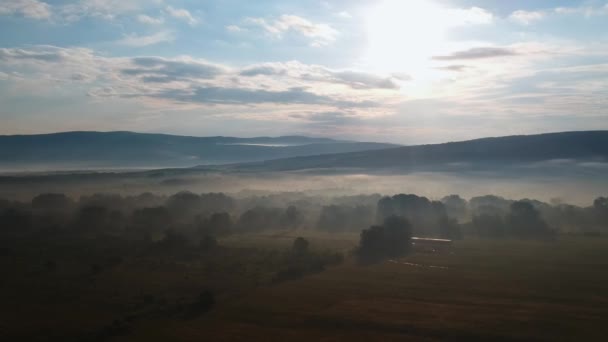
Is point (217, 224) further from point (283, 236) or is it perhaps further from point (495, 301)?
point (495, 301)

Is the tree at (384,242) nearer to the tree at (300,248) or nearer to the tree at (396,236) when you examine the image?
the tree at (396,236)

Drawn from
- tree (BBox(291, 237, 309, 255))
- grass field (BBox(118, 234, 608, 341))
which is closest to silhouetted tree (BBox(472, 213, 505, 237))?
grass field (BBox(118, 234, 608, 341))

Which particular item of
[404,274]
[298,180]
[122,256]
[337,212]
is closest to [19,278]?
[122,256]

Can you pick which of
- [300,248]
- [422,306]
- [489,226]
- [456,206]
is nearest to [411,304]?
[422,306]

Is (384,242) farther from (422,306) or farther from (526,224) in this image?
(526,224)

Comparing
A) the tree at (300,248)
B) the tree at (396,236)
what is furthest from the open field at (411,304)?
the tree at (396,236)

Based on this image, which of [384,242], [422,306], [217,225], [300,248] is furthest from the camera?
[217,225]
